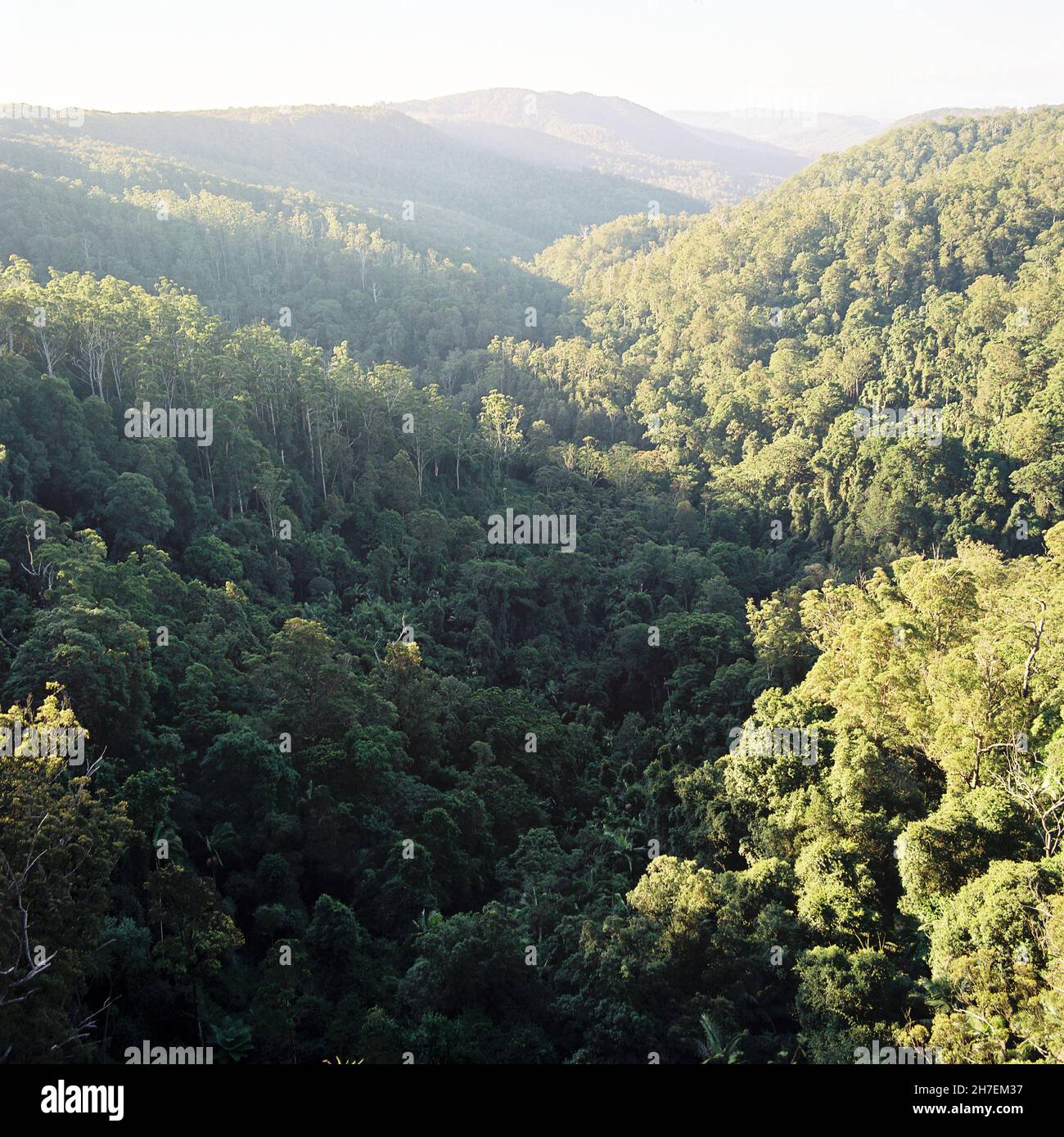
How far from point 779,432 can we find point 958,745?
3981 cm

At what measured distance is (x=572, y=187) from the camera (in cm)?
16062

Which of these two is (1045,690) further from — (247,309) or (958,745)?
(247,309)

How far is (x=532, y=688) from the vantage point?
106 ft

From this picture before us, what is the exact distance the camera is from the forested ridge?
13969 millimetres

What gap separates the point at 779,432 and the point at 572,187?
122247 mm

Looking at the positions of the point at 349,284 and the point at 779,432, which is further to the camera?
the point at 349,284

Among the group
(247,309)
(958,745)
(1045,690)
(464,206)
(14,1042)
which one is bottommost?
(14,1042)

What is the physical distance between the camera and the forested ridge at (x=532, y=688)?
14.0m
